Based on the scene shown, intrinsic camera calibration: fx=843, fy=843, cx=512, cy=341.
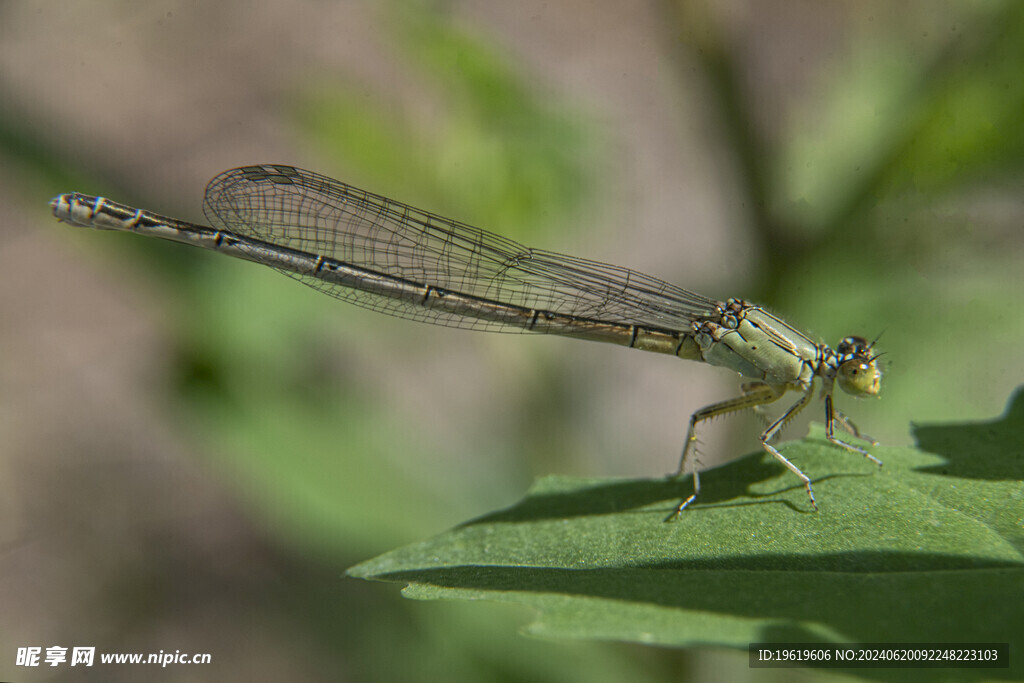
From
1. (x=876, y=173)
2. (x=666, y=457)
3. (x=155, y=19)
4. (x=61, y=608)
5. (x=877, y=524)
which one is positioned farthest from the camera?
(x=155, y=19)

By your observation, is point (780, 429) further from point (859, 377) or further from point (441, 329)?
point (441, 329)

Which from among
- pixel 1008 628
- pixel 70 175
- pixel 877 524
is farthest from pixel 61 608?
pixel 1008 628

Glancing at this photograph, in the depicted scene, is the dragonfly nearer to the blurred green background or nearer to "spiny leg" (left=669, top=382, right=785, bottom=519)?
"spiny leg" (left=669, top=382, right=785, bottom=519)

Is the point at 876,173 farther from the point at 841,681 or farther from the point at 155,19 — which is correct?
the point at 155,19

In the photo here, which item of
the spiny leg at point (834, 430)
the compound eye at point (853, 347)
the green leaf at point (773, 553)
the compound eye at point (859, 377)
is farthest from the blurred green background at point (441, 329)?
the green leaf at point (773, 553)

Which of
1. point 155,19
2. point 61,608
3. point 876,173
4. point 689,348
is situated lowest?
point 61,608

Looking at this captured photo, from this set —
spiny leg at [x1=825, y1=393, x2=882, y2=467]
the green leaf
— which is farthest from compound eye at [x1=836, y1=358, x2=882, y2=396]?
the green leaf

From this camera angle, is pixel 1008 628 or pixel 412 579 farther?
pixel 412 579
